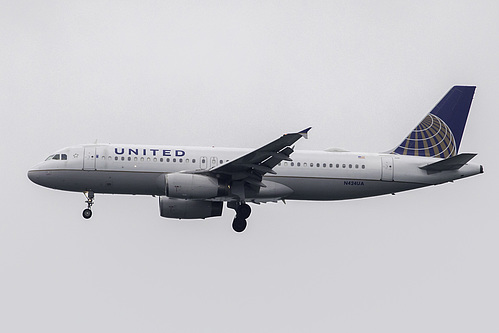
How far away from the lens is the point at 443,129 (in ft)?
167

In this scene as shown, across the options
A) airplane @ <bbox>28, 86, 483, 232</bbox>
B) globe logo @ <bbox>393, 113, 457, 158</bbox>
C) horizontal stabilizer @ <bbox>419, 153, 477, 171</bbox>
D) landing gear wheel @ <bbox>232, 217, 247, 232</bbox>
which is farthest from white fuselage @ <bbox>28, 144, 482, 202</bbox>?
landing gear wheel @ <bbox>232, 217, 247, 232</bbox>

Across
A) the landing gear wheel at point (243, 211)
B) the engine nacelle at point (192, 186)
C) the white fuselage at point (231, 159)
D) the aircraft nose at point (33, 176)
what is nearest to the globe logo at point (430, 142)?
the white fuselage at point (231, 159)

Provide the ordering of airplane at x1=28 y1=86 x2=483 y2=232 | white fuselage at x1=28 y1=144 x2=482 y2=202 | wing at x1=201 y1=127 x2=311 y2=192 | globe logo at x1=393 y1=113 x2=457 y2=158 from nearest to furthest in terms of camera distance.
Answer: wing at x1=201 y1=127 x2=311 y2=192 < airplane at x1=28 y1=86 x2=483 y2=232 < white fuselage at x1=28 y1=144 x2=482 y2=202 < globe logo at x1=393 y1=113 x2=457 y2=158

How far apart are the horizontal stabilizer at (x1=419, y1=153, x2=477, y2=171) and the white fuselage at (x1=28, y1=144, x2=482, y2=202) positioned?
10.8 inches

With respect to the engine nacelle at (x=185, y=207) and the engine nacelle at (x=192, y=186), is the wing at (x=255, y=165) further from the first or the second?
the engine nacelle at (x=185, y=207)

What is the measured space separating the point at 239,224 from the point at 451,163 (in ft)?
34.2

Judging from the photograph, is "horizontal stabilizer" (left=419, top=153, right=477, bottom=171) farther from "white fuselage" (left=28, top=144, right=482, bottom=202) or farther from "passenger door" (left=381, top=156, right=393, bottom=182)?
"passenger door" (left=381, top=156, right=393, bottom=182)

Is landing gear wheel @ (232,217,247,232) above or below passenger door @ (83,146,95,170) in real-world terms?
below

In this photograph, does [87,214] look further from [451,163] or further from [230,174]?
[451,163]

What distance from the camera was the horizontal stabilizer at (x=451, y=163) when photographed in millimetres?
46344

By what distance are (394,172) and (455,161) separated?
3059mm

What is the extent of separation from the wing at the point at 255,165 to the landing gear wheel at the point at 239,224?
6.83 feet

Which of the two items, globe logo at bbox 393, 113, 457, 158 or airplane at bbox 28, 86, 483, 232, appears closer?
airplane at bbox 28, 86, 483, 232

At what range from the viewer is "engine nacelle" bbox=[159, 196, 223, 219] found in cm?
4762
